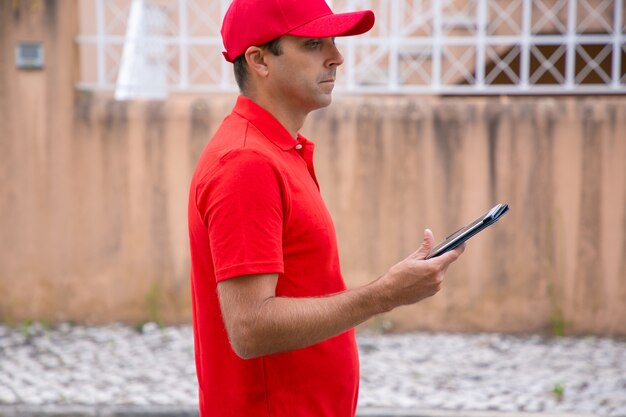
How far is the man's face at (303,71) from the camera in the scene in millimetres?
2053

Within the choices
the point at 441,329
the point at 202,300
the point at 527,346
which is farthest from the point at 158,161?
the point at 202,300

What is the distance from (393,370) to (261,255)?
4.07m

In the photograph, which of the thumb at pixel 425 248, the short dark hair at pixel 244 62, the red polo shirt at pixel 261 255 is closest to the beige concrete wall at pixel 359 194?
the short dark hair at pixel 244 62

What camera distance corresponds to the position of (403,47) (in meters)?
8.31

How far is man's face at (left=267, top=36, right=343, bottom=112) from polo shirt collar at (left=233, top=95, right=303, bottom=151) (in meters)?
0.06

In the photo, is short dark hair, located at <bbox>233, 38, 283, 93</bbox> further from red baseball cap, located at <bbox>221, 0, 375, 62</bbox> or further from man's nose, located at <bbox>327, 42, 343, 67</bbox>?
man's nose, located at <bbox>327, 42, 343, 67</bbox>

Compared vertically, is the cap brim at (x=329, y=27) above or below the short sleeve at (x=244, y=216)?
above

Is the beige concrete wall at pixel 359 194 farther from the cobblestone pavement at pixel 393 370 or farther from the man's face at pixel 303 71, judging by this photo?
the man's face at pixel 303 71

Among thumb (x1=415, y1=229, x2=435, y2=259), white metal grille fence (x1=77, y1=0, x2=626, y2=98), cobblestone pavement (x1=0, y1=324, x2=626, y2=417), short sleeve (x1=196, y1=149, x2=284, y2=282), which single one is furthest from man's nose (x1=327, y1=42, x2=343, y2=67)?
white metal grille fence (x1=77, y1=0, x2=626, y2=98)

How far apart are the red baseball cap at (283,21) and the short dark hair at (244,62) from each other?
24 millimetres

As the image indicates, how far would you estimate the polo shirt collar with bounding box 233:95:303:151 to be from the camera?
2.05 metres

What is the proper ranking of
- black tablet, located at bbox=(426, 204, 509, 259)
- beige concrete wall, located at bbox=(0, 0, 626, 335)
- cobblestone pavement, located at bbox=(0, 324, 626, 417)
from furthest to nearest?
1. beige concrete wall, located at bbox=(0, 0, 626, 335)
2. cobblestone pavement, located at bbox=(0, 324, 626, 417)
3. black tablet, located at bbox=(426, 204, 509, 259)

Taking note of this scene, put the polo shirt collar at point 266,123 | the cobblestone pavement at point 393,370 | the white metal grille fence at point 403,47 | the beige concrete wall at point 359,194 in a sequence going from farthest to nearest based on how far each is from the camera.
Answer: the white metal grille fence at point 403,47 < the beige concrete wall at point 359,194 < the cobblestone pavement at point 393,370 < the polo shirt collar at point 266,123

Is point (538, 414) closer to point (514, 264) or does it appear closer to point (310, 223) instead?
point (514, 264)
